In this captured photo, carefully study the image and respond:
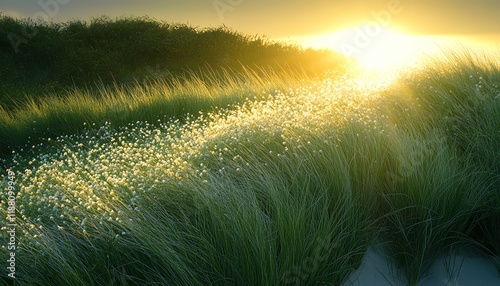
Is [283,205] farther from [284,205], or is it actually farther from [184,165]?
[184,165]

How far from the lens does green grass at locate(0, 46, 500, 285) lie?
319 centimetres

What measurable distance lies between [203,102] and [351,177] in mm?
5235

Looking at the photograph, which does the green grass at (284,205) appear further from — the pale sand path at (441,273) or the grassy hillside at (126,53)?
the grassy hillside at (126,53)

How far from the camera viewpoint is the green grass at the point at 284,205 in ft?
10.5

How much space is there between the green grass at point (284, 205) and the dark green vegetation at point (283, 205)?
0.01 meters

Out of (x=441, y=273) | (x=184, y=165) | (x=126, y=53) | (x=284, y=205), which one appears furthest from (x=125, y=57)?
(x=441, y=273)

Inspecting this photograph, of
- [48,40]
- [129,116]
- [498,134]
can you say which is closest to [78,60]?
[48,40]

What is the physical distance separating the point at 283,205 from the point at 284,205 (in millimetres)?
14

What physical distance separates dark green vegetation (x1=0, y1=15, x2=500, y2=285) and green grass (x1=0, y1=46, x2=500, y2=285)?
14mm

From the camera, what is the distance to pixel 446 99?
5855 millimetres

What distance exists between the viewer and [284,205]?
3.50 m

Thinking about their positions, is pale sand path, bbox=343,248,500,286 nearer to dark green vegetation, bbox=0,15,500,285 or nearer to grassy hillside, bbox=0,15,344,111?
dark green vegetation, bbox=0,15,500,285

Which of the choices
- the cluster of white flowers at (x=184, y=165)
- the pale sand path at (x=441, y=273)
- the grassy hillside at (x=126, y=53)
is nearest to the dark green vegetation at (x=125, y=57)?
the grassy hillside at (x=126, y=53)

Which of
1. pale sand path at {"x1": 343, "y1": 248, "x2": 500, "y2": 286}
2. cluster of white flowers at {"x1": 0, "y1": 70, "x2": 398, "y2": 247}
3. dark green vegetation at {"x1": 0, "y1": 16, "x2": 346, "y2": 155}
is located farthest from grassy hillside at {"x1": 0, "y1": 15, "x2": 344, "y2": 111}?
pale sand path at {"x1": 343, "y1": 248, "x2": 500, "y2": 286}
